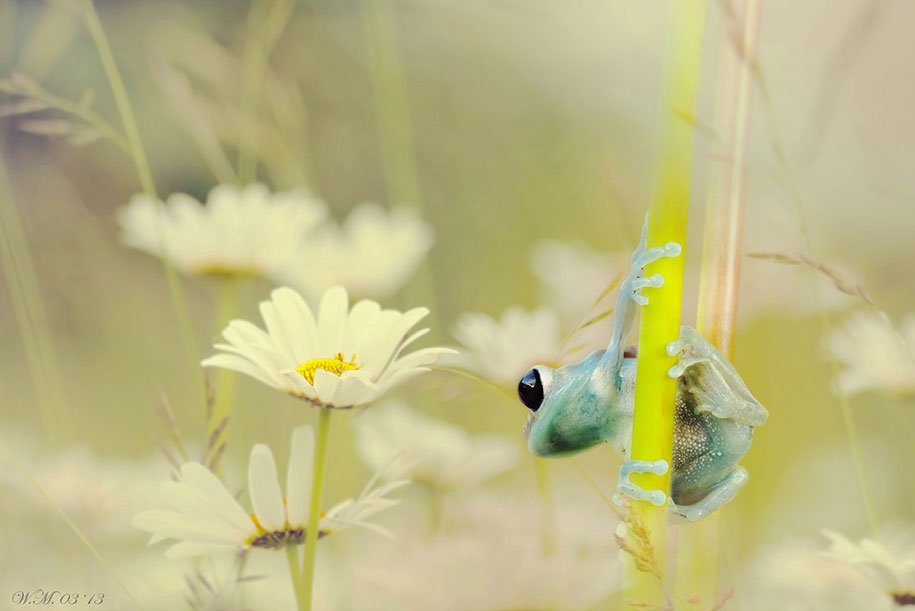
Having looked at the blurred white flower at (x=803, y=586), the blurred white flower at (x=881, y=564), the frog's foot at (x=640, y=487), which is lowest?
the blurred white flower at (x=803, y=586)

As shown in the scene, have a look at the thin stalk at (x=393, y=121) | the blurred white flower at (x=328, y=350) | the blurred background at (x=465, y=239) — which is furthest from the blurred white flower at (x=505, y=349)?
the thin stalk at (x=393, y=121)

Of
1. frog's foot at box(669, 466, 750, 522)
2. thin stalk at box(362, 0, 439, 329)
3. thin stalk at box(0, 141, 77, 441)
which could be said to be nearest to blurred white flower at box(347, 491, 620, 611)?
frog's foot at box(669, 466, 750, 522)

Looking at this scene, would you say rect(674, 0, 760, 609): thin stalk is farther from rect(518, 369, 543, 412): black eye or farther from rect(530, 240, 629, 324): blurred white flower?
rect(530, 240, 629, 324): blurred white flower

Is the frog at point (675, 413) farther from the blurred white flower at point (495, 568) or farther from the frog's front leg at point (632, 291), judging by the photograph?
the blurred white flower at point (495, 568)

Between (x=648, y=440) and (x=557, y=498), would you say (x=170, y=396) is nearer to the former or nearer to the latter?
(x=557, y=498)

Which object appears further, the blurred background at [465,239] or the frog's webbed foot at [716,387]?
the blurred background at [465,239]

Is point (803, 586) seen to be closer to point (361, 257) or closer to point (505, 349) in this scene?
point (505, 349)

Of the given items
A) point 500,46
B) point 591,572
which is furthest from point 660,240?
point 500,46

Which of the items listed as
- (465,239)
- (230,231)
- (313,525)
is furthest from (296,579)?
(465,239)
